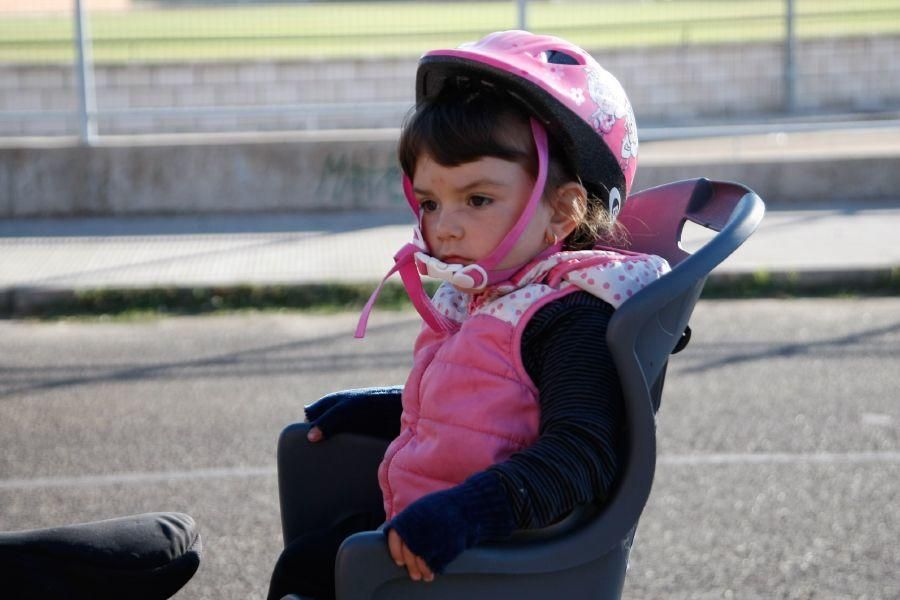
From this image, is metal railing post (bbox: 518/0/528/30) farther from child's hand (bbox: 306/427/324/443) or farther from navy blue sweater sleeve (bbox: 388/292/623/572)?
navy blue sweater sleeve (bbox: 388/292/623/572)

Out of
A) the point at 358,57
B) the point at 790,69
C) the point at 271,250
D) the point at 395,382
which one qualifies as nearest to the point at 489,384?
the point at 395,382

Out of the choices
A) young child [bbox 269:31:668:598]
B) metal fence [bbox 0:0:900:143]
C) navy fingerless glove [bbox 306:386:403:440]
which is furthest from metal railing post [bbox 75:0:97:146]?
young child [bbox 269:31:668:598]

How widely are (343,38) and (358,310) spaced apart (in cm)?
493

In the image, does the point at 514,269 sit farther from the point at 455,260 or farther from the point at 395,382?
the point at 395,382

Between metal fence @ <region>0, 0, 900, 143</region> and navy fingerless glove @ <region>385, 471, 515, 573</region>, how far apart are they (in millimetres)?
7485

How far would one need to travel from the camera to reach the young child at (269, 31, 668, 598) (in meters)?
1.90

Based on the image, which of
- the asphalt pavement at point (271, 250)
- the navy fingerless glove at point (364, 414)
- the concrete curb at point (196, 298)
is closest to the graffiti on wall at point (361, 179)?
the asphalt pavement at point (271, 250)

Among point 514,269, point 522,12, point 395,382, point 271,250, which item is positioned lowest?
point 271,250

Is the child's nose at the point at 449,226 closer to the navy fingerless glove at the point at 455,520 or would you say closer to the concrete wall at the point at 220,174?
the navy fingerless glove at the point at 455,520

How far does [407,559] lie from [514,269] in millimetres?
Result: 618

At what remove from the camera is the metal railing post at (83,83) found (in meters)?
8.88

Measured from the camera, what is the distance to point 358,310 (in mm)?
6941

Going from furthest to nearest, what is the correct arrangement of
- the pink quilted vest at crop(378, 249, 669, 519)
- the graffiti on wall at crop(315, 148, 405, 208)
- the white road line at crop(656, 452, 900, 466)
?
the graffiti on wall at crop(315, 148, 405, 208) < the white road line at crop(656, 452, 900, 466) < the pink quilted vest at crop(378, 249, 669, 519)

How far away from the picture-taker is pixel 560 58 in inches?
82.3
